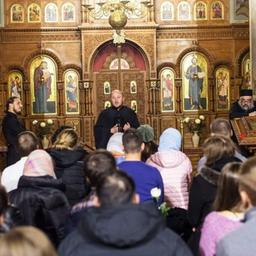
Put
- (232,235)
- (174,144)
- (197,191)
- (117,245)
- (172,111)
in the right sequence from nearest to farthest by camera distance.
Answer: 1. (117,245)
2. (232,235)
3. (197,191)
4. (174,144)
5. (172,111)

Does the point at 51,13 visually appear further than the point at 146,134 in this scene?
Yes

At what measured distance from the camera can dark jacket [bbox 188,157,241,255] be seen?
481 cm

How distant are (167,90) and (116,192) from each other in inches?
707

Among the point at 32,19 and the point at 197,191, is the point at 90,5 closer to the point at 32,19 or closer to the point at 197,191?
the point at 32,19

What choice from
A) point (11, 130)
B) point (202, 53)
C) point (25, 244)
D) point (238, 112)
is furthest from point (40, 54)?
point (25, 244)

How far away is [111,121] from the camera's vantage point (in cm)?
1001

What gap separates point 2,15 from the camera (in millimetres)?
21016

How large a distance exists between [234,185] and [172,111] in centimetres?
1730

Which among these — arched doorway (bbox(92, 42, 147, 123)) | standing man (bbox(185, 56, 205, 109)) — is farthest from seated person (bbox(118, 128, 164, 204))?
standing man (bbox(185, 56, 205, 109))

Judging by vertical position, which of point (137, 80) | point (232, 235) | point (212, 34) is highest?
point (212, 34)

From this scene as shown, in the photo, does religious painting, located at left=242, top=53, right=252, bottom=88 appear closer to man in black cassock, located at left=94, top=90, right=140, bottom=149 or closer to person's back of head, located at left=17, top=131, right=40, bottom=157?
man in black cassock, located at left=94, top=90, right=140, bottom=149

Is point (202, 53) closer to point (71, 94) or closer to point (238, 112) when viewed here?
point (71, 94)

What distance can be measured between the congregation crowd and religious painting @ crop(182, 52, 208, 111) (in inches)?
530

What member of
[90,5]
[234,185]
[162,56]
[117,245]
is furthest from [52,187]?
[162,56]
